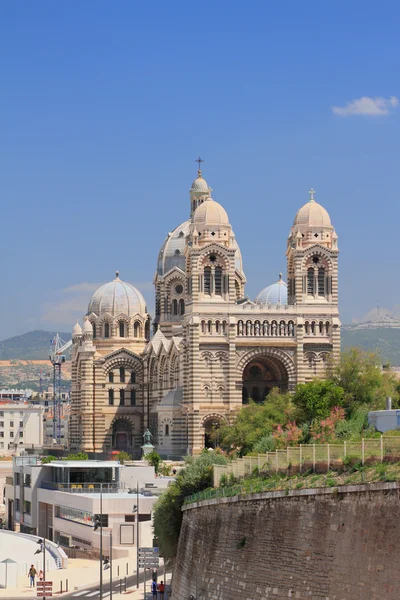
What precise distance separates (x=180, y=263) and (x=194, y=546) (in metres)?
77.2

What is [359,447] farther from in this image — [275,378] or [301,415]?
[275,378]

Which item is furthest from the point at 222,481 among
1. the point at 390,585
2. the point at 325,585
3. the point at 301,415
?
the point at 301,415

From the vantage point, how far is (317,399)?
81688 millimetres

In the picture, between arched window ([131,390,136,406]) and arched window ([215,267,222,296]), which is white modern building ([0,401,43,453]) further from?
arched window ([215,267,222,296])

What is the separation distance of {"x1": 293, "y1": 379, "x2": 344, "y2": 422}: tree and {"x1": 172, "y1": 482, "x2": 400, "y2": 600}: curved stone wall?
29.3 metres

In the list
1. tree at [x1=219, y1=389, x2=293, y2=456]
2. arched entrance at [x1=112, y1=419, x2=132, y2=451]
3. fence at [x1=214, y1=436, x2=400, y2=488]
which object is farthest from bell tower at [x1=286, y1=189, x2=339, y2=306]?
fence at [x1=214, y1=436, x2=400, y2=488]

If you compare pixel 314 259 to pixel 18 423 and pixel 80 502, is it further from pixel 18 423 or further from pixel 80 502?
pixel 18 423

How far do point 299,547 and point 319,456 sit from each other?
5.44 meters

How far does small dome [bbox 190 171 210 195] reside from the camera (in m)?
128

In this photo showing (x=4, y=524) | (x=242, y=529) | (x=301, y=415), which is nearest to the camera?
(x=242, y=529)

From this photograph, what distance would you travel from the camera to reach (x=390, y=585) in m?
34.8

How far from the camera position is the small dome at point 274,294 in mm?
129125

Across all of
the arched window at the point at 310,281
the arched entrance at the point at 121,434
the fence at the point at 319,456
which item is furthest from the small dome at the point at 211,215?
the fence at the point at 319,456

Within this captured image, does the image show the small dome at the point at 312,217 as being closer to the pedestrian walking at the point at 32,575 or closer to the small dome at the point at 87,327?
the small dome at the point at 87,327
